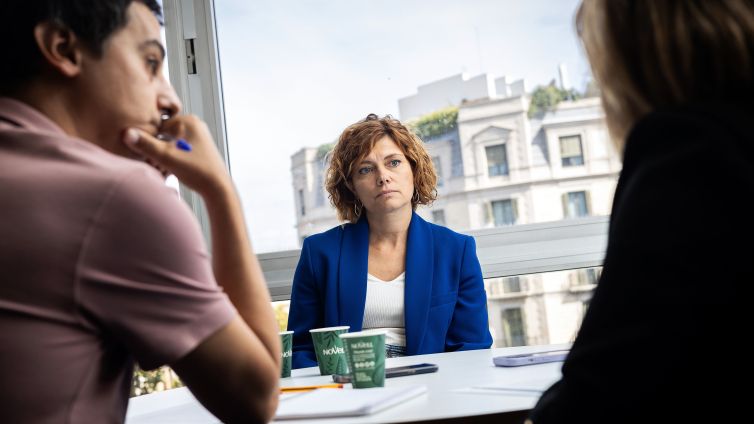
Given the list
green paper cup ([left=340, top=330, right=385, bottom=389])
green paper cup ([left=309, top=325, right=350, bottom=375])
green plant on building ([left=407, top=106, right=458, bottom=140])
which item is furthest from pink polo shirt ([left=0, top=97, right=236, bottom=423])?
green plant on building ([left=407, top=106, right=458, bottom=140])

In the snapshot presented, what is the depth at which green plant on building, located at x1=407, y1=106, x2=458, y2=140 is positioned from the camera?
12.4 ft

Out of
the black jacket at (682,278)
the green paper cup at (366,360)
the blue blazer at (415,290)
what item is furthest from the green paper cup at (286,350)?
the black jacket at (682,278)

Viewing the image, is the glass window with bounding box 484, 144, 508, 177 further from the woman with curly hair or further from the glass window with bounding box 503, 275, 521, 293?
the woman with curly hair

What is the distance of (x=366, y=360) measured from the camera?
1603mm

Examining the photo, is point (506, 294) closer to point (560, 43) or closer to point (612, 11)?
point (560, 43)

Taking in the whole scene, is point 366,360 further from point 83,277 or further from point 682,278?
point 682,278

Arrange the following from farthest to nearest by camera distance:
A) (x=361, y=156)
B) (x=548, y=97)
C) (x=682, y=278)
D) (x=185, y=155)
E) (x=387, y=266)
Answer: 1. (x=548, y=97)
2. (x=361, y=156)
3. (x=387, y=266)
4. (x=185, y=155)
5. (x=682, y=278)

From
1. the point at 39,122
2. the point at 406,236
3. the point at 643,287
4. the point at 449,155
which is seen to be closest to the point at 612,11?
the point at 643,287

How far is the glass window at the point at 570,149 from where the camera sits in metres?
3.76

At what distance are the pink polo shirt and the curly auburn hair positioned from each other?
7.30 ft

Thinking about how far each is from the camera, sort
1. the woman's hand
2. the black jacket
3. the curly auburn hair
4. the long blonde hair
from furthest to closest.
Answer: the curly auburn hair < the woman's hand < the long blonde hair < the black jacket

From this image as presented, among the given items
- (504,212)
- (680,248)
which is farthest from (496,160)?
(680,248)

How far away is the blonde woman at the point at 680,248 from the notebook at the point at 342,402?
540mm

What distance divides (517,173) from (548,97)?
1.20 feet
